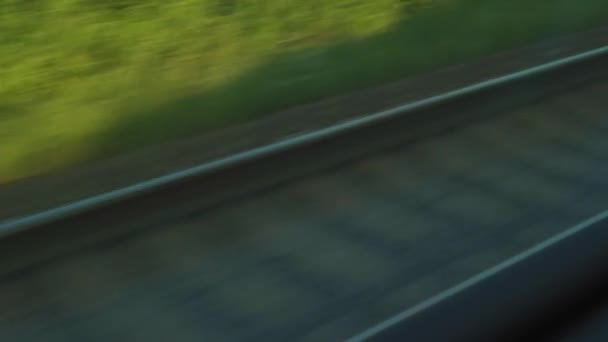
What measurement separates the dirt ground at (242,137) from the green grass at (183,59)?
155 millimetres

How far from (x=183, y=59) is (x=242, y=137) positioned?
51.4 inches

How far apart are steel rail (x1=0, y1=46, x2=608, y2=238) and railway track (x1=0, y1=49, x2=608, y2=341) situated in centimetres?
2

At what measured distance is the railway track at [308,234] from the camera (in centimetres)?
436

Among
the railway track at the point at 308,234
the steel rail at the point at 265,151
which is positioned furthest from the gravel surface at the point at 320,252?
the steel rail at the point at 265,151

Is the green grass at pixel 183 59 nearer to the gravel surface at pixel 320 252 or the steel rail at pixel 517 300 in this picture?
the gravel surface at pixel 320 252

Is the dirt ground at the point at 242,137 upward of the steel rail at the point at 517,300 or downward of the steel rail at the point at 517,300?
downward

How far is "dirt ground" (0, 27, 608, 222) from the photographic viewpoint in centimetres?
570

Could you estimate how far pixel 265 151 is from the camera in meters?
5.86

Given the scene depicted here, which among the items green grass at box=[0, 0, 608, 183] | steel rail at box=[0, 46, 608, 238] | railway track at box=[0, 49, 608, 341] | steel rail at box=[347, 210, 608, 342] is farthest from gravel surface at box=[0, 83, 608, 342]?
green grass at box=[0, 0, 608, 183]

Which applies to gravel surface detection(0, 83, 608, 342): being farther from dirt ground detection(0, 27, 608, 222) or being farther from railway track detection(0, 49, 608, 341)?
dirt ground detection(0, 27, 608, 222)

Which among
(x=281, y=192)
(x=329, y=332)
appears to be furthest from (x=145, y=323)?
(x=281, y=192)

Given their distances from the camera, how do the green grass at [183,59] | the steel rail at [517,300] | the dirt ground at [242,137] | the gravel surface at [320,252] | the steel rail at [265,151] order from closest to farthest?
the steel rail at [517,300] < the gravel surface at [320,252] < the steel rail at [265,151] < the dirt ground at [242,137] < the green grass at [183,59]

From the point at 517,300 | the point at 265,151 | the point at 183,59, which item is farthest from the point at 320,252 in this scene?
the point at 183,59

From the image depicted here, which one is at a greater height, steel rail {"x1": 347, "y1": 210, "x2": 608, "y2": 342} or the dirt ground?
steel rail {"x1": 347, "y1": 210, "x2": 608, "y2": 342}
